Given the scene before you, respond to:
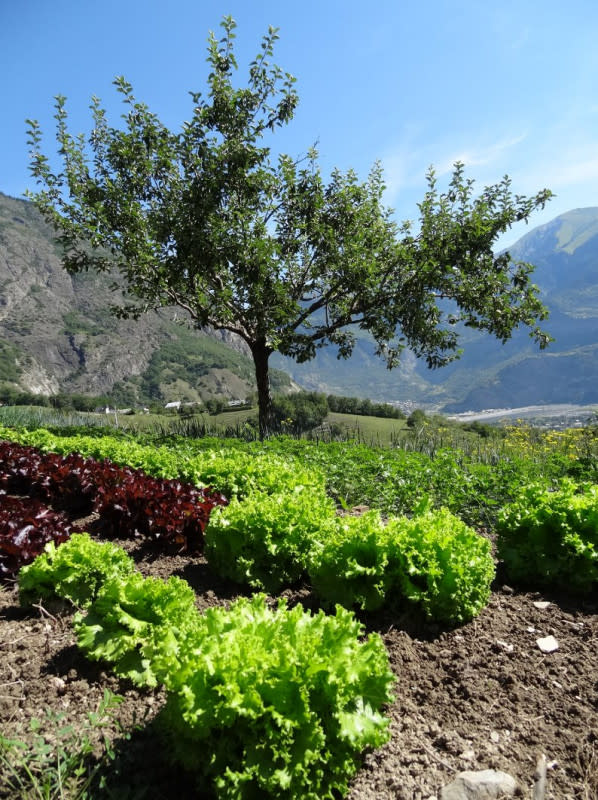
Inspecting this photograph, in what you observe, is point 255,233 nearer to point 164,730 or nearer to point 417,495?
point 417,495

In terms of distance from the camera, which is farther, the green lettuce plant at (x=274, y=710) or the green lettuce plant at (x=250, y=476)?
the green lettuce plant at (x=250, y=476)

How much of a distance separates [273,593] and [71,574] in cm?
179

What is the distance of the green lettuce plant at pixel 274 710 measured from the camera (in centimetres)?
224

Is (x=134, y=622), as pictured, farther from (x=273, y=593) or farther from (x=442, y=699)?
(x=442, y=699)

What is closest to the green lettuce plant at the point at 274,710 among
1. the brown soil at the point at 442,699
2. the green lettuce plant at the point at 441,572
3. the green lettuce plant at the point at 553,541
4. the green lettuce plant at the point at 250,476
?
the brown soil at the point at 442,699

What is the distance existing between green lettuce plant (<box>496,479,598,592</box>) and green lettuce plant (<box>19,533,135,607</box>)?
11.9ft

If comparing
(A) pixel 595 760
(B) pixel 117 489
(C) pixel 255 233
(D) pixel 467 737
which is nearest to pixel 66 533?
(B) pixel 117 489

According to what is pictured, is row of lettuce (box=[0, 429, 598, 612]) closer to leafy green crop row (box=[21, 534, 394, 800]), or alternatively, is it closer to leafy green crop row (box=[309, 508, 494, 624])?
leafy green crop row (box=[309, 508, 494, 624])

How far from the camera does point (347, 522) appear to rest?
4508mm

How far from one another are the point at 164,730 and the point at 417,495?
490 centimetres

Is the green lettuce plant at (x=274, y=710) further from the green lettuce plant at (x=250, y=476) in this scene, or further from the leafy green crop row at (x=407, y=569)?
the green lettuce plant at (x=250, y=476)

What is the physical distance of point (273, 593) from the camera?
4773 millimetres

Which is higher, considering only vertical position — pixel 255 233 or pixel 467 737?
pixel 255 233

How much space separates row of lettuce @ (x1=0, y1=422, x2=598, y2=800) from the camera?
2.29m
